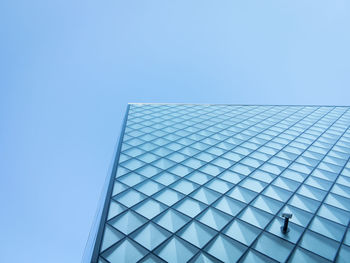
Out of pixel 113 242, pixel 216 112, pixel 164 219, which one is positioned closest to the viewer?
pixel 113 242

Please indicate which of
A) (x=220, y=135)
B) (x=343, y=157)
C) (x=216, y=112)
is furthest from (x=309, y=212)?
(x=216, y=112)

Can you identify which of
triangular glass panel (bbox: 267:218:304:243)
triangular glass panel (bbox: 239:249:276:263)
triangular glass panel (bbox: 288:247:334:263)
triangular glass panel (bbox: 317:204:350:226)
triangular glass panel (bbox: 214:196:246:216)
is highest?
triangular glass panel (bbox: 239:249:276:263)

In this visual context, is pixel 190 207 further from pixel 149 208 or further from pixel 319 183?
pixel 319 183

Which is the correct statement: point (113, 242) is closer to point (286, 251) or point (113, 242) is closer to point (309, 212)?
point (286, 251)

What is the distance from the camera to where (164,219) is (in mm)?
13164

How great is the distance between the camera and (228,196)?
15094 millimetres

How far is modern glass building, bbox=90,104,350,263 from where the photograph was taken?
11000 mm

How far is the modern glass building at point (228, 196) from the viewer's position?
1100cm

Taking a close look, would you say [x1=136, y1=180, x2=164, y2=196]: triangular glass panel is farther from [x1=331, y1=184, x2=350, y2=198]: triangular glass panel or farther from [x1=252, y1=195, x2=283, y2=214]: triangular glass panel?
[x1=331, y1=184, x2=350, y2=198]: triangular glass panel

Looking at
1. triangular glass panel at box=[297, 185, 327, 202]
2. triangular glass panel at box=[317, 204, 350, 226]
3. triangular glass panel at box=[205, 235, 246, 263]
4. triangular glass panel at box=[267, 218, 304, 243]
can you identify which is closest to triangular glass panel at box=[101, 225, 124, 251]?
triangular glass panel at box=[205, 235, 246, 263]

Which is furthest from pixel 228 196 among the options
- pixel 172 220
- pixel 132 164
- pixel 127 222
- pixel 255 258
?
pixel 132 164

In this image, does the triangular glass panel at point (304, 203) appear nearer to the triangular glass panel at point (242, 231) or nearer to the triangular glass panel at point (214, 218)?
the triangular glass panel at point (242, 231)

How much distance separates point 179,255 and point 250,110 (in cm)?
3230

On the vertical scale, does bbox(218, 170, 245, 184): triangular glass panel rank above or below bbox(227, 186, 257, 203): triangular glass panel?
below
